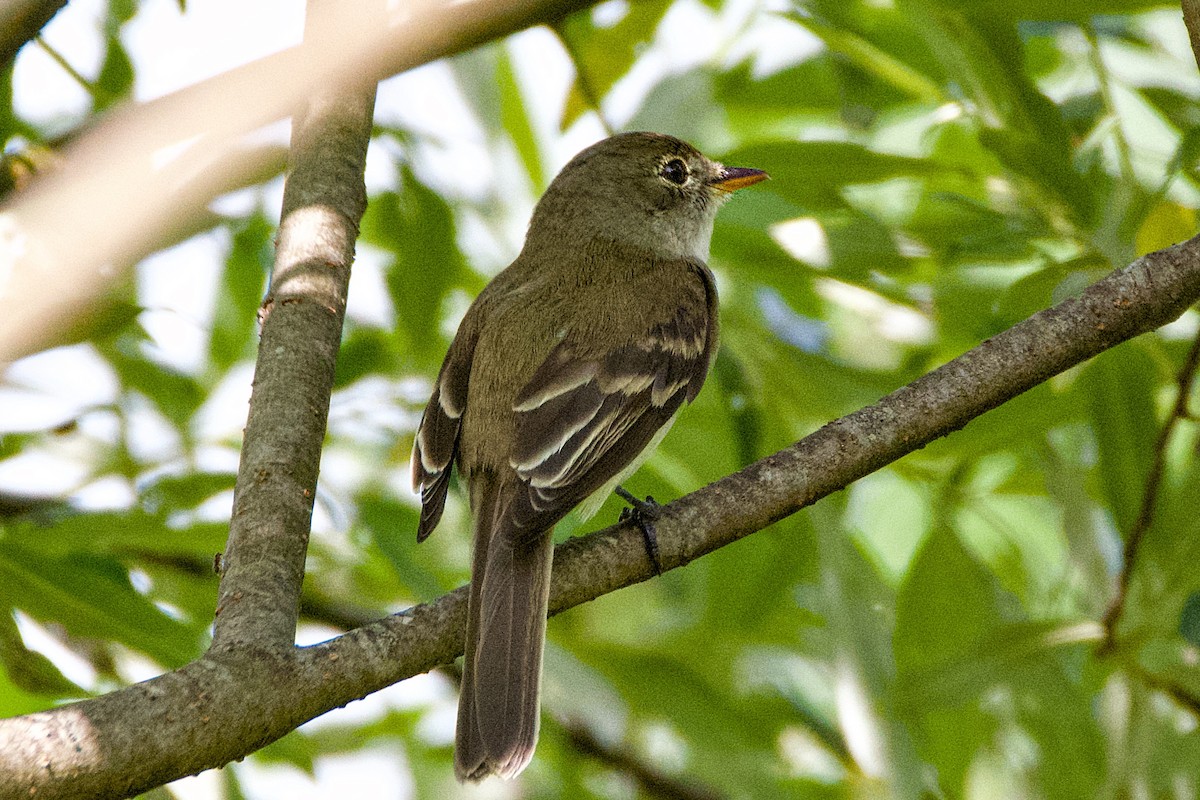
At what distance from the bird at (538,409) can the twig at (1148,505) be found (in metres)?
1.18

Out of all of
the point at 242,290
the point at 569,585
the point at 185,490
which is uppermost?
the point at 242,290

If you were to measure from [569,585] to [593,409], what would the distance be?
66cm

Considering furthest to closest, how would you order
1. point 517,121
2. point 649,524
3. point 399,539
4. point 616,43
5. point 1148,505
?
point 517,121, point 616,43, point 399,539, point 1148,505, point 649,524

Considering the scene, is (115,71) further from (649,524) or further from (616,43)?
(649,524)

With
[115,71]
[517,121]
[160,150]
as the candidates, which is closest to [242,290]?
[115,71]

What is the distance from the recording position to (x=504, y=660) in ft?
9.70

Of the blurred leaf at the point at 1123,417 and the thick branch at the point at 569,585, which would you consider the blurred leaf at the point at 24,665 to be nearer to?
the thick branch at the point at 569,585

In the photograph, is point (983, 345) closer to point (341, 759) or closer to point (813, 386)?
point (813, 386)

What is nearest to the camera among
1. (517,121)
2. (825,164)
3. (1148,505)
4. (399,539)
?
(1148,505)

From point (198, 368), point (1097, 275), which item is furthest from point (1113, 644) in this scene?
point (198, 368)

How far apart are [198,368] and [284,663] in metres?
2.85

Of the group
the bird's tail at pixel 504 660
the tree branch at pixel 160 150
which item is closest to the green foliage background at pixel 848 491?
the tree branch at pixel 160 150

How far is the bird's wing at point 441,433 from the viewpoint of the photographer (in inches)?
136

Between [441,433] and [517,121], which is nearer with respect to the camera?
[441,433]
